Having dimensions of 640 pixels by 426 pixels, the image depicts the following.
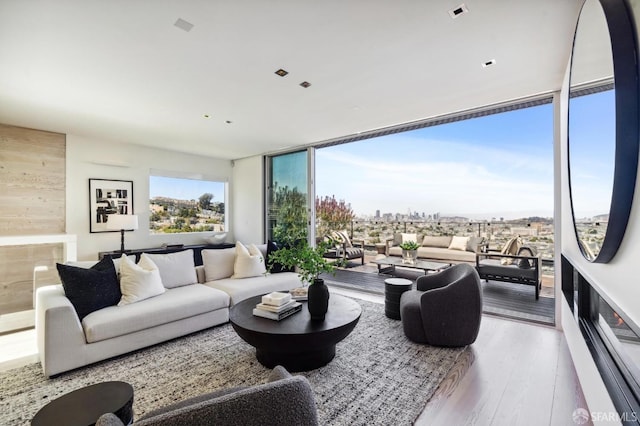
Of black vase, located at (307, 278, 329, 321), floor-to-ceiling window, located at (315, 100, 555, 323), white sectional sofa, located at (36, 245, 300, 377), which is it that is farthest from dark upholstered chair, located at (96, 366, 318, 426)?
floor-to-ceiling window, located at (315, 100, 555, 323)

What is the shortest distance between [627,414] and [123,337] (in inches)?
133

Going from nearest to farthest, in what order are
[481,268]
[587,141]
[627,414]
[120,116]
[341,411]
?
1. [627,414]
2. [587,141]
3. [341,411]
4. [120,116]
5. [481,268]

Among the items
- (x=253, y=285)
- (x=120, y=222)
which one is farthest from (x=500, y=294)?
(x=120, y=222)

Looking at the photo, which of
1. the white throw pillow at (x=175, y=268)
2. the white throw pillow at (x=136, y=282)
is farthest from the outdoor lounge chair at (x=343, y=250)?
the white throw pillow at (x=136, y=282)

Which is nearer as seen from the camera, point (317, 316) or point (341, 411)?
point (341, 411)

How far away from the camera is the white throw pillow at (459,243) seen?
22.3ft

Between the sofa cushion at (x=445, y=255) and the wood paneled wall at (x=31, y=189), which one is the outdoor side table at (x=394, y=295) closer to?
the sofa cushion at (x=445, y=255)

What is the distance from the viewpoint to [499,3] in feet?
6.50

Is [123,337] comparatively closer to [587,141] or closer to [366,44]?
[366,44]

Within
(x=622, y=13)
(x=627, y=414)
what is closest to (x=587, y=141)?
(x=622, y=13)

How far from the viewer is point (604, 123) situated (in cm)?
143

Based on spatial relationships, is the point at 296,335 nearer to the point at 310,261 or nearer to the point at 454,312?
the point at 310,261

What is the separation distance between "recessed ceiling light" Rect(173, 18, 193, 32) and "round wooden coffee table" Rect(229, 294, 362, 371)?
233 centimetres

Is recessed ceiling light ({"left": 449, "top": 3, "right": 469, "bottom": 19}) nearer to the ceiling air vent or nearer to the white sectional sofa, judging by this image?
the ceiling air vent
